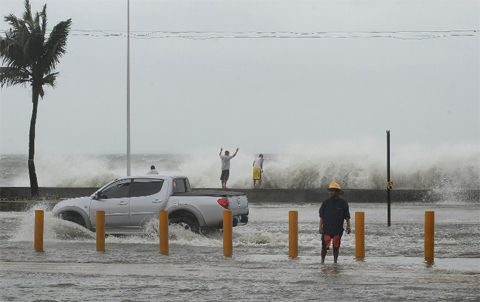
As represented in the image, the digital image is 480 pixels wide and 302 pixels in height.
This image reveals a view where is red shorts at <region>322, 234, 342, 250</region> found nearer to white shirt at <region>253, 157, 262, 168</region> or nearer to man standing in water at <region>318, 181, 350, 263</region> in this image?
man standing in water at <region>318, 181, 350, 263</region>

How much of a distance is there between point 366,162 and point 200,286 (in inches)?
1449

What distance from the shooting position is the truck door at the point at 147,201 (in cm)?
1881

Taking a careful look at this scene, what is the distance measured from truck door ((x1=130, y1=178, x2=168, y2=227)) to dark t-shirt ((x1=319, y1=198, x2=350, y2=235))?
5.43 m

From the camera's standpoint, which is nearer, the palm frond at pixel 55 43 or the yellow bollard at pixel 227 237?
the yellow bollard at pixel 227 237

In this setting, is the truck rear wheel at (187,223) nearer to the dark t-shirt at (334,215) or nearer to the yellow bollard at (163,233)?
the yellow bollard at (163,233)

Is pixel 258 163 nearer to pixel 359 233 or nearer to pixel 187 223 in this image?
pixel 187 223

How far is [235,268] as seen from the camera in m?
13.5

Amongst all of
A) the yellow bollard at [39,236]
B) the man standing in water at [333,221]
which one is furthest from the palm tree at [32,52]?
the man standing in water at [333,221]

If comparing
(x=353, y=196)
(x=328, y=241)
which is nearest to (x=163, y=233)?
(x=328, y=241)

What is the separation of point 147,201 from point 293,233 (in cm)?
492

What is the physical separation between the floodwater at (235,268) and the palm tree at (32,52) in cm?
1487

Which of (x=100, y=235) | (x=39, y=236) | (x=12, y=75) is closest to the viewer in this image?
(x=100, y=235)

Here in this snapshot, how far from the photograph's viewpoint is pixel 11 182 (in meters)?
70.6

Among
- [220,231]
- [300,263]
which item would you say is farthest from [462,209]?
[300,263]
